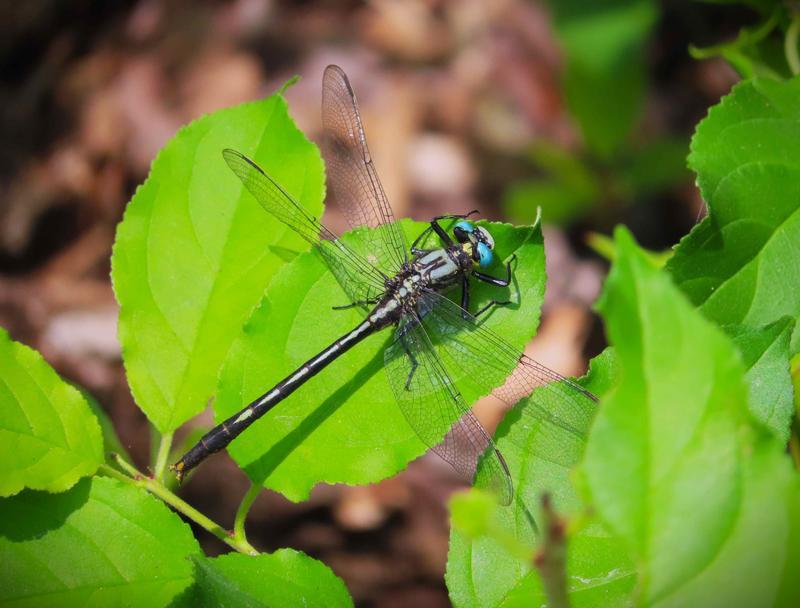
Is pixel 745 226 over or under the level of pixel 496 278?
over

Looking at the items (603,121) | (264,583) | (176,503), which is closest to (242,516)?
(176,503)

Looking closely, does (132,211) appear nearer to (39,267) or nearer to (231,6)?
(39,267)

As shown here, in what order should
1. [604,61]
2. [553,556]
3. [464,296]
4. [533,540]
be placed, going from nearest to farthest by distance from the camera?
[553,556], [533,540], [464,296], [604,61]

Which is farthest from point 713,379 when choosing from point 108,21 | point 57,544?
point 108,21

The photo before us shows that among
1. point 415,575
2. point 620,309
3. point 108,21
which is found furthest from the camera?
point 108,21

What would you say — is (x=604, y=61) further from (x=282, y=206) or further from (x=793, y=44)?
(x=282, y=206)

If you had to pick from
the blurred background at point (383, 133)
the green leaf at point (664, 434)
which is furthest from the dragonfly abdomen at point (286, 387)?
the blurred background at point (383, 133)

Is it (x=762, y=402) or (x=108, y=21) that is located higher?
(x=108, y=21)
